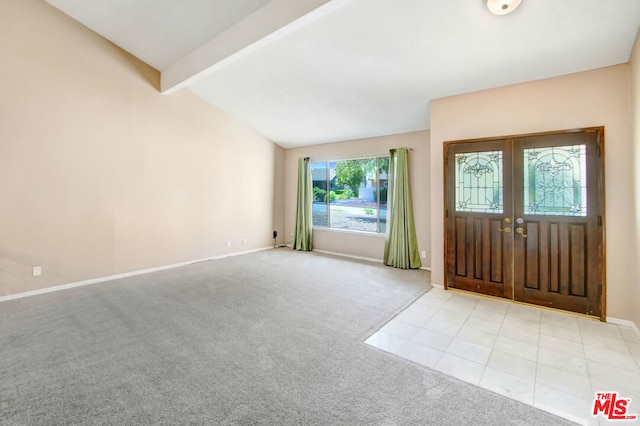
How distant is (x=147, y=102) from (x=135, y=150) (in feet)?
2.78

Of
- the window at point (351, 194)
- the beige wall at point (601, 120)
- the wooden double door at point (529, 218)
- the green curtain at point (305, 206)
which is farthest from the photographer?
the green curtain at point (305, 206)

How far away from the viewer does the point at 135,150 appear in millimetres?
4531

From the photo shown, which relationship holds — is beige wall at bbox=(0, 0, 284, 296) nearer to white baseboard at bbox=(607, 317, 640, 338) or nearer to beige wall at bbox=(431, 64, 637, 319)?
beige wall at bbox=(431, 64, 637, 319)

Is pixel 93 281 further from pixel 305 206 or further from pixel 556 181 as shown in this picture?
pixel 556 181

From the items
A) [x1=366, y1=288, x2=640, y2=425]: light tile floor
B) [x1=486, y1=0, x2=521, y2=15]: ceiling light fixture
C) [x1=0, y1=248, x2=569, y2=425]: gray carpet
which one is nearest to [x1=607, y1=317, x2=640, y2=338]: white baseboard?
[x1=366, y1=288, x2=640, y2=425]: light tile floor

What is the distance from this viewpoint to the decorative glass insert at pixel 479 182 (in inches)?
137

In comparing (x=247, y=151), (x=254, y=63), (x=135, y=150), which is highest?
(x=254, y=63)

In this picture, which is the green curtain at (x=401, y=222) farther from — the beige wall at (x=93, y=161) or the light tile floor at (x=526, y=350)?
the beige wall at (x=93, y=161)

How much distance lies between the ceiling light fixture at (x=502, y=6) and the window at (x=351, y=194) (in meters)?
3.28

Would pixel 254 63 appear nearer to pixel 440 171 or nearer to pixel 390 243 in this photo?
pixel 440 171

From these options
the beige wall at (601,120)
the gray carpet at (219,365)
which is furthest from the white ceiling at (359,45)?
the gray carpet at (219,365)

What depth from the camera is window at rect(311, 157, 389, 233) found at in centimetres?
575

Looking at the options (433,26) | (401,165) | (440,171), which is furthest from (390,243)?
(433,26)

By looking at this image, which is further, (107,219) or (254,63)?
(107,219)
